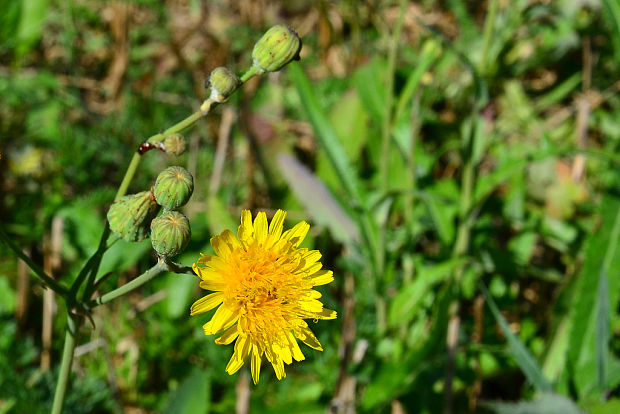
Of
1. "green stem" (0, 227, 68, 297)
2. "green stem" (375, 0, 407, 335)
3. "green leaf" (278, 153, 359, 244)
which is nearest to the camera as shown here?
"green stem" (0, 227, 68, 297)

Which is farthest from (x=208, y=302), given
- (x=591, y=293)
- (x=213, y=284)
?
(x=591, y=293)

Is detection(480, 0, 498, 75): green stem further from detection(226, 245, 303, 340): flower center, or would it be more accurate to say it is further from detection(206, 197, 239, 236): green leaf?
detection(226, 245, 303, 340): flower center

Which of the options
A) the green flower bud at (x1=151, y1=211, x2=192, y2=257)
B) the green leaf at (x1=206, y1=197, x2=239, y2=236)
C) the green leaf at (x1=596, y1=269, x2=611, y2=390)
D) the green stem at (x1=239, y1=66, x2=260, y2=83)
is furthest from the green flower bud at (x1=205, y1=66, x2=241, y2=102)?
the green leaf at (x1=596, y1=269, x2=611, y2=390)

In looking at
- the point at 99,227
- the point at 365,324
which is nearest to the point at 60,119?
the point at 99,227

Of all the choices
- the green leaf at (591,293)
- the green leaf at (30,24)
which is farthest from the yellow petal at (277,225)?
the green leaf at (30,24)

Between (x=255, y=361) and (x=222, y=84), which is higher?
(x=222, y=84)

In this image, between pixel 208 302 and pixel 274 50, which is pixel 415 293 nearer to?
pixel 208 302

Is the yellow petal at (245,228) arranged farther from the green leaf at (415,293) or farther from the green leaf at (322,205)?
the green leaf at (322,205)

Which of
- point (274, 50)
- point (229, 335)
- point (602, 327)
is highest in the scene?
point (274, 50)
